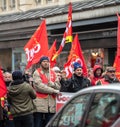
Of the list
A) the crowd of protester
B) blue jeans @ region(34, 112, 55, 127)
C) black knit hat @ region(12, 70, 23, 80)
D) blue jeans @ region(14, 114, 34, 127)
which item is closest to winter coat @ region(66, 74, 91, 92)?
the crowd of protester

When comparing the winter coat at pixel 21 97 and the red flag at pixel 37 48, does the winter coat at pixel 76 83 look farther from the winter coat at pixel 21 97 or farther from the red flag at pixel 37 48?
the red flag at pixel 37 48

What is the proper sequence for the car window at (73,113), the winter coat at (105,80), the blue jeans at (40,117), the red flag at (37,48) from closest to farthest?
1. the car window at (73,113)
2. the blue jeans at (40,117)
3. the winter coat at (105,80)
4. the red flag at (37,48)

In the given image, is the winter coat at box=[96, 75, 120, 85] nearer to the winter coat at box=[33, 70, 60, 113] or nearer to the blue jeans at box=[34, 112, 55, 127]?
the winter coat at box=[33, 70, 60, 113]

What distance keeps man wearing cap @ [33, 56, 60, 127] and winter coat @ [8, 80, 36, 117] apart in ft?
1.45

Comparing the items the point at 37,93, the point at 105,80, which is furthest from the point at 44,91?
the point at 105,80

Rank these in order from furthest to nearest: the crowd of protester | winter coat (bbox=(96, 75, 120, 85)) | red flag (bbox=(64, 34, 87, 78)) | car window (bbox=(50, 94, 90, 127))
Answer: red flag (bbox=(64, 34, 87, 78)), winter coat (bbox=(96, 75, 120, 85)), the crowd of protester, car window (bbox=(50, 94, 90, 127))

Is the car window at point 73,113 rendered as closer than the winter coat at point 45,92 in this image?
Yes

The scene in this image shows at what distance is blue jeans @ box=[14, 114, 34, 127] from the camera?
11.3 metres

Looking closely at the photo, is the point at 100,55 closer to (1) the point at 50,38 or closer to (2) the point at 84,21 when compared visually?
(2) the point at 84,21

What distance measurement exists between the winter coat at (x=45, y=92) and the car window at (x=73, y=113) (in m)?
3.88

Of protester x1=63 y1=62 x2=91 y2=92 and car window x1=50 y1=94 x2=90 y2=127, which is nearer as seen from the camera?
car window x1=50 y1=94 x2=90 y2=127

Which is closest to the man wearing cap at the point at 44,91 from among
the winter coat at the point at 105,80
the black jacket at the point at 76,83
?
the black jacket at the point at 76,83

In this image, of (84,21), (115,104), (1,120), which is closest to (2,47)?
(84,21)

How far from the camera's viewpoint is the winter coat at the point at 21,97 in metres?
11.1
